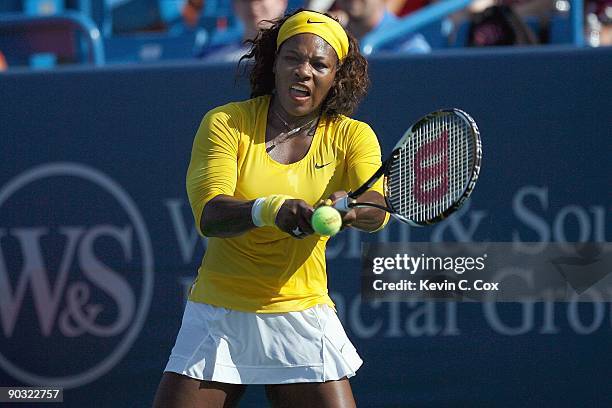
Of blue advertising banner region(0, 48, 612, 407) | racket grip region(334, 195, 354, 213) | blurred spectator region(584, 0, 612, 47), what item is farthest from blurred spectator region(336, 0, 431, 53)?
racket grip region(334, 195, 354, 213)

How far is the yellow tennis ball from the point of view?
271 cm

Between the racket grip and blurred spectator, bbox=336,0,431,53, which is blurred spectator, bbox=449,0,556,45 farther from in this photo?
the racket grip

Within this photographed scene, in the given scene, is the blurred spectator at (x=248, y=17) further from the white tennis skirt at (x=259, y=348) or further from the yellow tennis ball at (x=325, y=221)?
the yellow tennis ball at (x=325, y=221)

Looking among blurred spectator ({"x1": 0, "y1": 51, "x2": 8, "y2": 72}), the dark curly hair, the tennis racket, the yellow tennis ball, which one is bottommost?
the yellow tennis ball

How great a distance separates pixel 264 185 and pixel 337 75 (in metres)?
0.42

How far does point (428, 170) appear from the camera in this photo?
3.13 m

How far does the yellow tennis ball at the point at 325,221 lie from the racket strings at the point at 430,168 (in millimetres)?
403

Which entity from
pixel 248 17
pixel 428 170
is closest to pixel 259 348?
pixel 428 170

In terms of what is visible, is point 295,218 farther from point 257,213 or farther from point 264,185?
point 264,185

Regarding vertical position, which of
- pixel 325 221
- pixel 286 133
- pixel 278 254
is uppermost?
pixel 286 133

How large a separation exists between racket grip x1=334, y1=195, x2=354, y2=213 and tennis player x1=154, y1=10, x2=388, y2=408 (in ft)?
0.56

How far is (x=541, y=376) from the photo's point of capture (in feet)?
14.8

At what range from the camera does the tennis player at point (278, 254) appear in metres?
3.18

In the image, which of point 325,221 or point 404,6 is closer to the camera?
point 325,221
